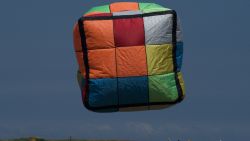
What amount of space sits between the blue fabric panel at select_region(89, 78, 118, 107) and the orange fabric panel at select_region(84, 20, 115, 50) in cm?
126

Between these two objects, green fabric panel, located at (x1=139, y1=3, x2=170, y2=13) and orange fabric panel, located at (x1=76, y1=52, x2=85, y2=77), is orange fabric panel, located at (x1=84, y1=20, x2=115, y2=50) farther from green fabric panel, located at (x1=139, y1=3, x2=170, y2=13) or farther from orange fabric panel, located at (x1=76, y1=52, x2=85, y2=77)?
green fabric panel, located at (x1=139, y1=3, x2=170, y2=13)

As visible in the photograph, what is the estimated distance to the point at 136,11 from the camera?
3119 cm

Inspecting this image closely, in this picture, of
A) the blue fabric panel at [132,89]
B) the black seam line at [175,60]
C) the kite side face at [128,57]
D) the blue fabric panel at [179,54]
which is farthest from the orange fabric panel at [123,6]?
the blue fabric panel at [132,89]

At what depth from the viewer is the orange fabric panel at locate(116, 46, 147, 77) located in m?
30.3

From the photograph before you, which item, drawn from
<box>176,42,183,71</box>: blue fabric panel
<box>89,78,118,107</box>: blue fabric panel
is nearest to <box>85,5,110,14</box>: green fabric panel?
<box>89,78,118,107</box>: blue fabric panel

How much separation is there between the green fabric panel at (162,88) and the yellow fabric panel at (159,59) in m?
0.22

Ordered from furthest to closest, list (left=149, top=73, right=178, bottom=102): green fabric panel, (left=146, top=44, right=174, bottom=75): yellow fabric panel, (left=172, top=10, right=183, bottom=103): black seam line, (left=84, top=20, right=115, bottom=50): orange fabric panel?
(left=172, top=10, right=183, bottom=103): black seam line
(left=149, top=73, right=178, bottom=102): green fabric panel
(left=146, top=44, right=174, bottom=75): yellow fabric panel
(left=84, top=20, right=115, bottom=50): orange fabric panel

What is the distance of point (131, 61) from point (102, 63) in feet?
3.55

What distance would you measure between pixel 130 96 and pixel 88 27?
299 centimetres

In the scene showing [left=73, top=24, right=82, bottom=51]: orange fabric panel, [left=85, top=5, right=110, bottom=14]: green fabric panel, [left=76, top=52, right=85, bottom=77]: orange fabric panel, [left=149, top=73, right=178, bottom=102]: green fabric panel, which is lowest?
[left=149, top=73, right=178, bottom=102]: green fabric panel

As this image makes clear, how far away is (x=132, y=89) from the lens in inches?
1203

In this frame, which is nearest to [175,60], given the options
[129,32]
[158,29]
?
[158,29]

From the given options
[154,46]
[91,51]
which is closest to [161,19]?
[154,46]

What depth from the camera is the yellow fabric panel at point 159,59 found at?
30.7 m
